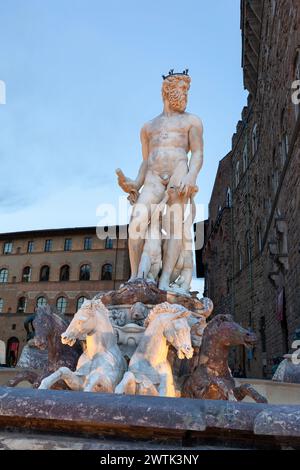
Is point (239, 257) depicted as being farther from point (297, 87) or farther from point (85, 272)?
point (297, 87)

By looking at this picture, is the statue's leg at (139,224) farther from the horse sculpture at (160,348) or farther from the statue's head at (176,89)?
the horse sculpture at (160,348)

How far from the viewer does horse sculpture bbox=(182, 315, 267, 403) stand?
409 cm

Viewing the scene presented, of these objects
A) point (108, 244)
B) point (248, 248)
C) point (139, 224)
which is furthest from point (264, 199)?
point (108, 244)

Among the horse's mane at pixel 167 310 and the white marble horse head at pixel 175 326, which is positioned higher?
the horse's mane at pixel 167 310

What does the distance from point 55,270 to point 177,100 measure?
115 feet

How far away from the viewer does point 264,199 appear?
2225 cm

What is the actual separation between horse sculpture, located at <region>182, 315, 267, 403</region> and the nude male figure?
4.22 ft

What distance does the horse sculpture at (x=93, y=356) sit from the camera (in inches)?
140

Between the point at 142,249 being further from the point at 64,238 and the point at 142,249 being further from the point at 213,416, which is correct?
the point at 64,238

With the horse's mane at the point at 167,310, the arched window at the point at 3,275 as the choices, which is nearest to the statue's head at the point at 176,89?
the horse's mane at the point at 167,310

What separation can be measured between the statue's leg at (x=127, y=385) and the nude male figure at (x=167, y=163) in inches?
81.2

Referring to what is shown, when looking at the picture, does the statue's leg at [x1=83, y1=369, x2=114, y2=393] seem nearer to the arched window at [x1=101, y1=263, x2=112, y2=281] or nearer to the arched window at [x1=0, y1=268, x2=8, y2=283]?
the arched window at [x1=101, y1=263, x2=112, y2=281]
